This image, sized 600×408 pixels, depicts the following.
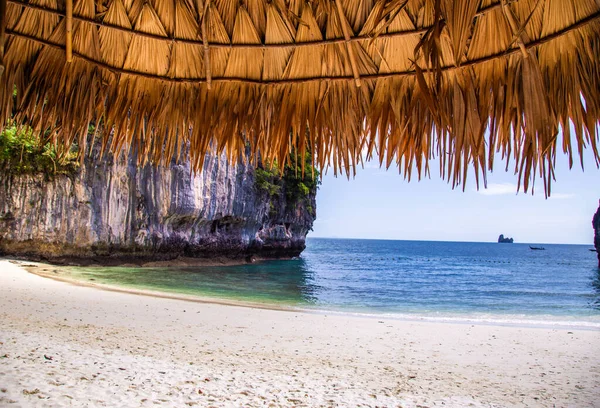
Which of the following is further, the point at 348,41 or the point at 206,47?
the point at 206,47

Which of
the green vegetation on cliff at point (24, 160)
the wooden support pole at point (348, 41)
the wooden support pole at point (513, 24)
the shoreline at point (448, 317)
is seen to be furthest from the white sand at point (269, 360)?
the green vegetation on cliff at point (24, 160)

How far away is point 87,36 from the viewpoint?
1980 mm

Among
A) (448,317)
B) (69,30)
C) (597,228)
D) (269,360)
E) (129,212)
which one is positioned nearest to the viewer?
(69,30)

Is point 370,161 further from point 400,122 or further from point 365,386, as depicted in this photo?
point 365,386

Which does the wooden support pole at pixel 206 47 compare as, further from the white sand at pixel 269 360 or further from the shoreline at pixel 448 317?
the shoreline at pixel 448 317

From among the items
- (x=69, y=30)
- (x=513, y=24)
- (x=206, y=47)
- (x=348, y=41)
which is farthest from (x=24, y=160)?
(x=513, y=24)

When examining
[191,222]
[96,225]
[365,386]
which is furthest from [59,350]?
[191,222]

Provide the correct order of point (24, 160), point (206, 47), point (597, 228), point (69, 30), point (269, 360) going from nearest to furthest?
1. point (69, 30)
2. point (206, 47)
3. point (269, 360)
4. point (24, 160)
5. point (597, 228)

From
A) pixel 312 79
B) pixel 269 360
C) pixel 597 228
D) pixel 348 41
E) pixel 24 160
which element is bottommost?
pixel 269 360

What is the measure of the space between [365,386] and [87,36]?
10.3 ft

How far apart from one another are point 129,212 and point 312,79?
1536cm

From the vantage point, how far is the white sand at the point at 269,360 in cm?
288

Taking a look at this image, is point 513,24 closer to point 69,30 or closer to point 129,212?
point 69,30

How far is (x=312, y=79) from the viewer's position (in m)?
2.10
